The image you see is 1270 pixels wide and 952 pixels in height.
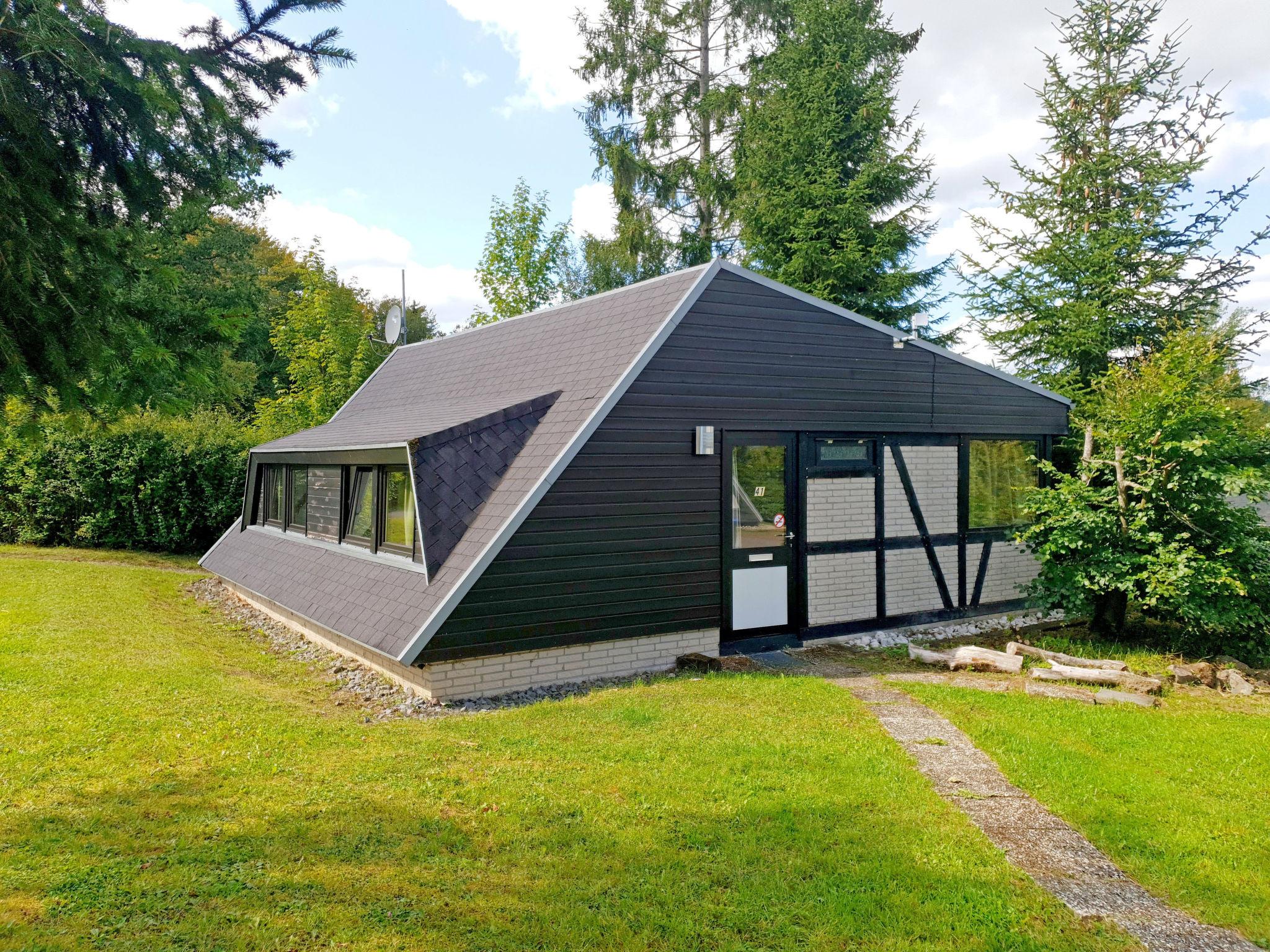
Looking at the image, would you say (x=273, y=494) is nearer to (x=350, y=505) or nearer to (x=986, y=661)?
(x=350, y=505)

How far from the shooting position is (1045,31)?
1471 centimetres

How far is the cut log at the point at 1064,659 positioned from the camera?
8820mm

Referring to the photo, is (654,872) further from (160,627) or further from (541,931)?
(160,627)

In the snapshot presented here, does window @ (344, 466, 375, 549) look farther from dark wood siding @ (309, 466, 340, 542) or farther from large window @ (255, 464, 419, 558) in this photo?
dark wood siding @ (309, 466, 340, 542)

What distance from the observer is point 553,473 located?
26.5ft

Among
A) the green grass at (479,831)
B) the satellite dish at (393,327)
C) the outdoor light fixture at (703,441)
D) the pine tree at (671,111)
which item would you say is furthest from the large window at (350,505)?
the pine tree at (671,111)

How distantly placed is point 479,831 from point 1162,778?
4.72m

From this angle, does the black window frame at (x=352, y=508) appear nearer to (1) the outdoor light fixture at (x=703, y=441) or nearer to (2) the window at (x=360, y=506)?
(2) the window at (x=360, y=506)

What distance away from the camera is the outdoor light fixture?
8969 mm

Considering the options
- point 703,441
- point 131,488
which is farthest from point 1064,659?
point 131,488

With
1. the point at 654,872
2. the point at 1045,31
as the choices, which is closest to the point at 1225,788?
the point at 654,872

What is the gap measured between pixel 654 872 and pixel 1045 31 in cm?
1642

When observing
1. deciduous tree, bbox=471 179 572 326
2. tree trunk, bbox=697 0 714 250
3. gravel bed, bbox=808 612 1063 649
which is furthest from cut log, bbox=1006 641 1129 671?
deciduous tree, bbox=471 179 572 326

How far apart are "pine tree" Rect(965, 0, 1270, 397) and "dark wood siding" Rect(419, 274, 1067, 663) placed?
15.6 ft
